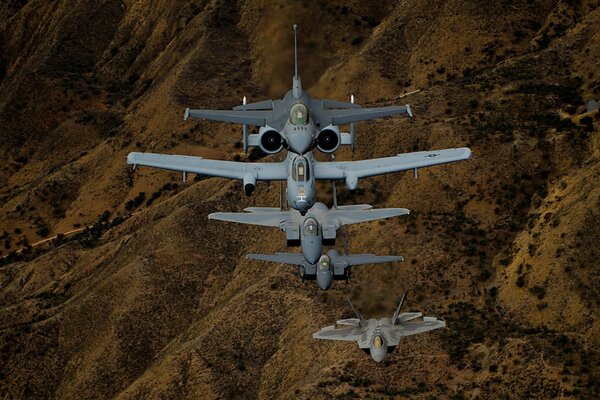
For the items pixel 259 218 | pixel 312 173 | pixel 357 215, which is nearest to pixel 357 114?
pixel 312 173

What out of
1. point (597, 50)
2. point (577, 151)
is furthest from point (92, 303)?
point (597, 50)

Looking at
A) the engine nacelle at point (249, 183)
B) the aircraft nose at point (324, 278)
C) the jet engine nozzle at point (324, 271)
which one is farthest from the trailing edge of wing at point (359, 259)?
the engine nacelle at point (249, 183)

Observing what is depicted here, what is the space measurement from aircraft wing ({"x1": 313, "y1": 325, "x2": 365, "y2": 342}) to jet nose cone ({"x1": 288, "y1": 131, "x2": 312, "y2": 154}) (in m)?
12.6

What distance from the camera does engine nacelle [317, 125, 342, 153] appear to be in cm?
8686

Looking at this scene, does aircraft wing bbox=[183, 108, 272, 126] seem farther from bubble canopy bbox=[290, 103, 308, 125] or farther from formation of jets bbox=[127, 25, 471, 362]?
bubble canopy bbox=[290, 103, 308, 125]

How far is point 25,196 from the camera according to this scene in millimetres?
150375

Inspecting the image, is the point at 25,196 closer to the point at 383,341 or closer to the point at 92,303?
the point at 92,303

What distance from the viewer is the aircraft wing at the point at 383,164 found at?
8850cm

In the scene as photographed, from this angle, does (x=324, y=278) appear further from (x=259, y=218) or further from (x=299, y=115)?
(x=299, y=115)

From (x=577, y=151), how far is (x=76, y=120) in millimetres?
77491

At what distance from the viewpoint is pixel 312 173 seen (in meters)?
84.6

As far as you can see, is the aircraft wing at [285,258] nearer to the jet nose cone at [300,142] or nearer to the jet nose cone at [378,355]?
the jet nose cone at [300,142]

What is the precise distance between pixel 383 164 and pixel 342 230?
1078 centimetres

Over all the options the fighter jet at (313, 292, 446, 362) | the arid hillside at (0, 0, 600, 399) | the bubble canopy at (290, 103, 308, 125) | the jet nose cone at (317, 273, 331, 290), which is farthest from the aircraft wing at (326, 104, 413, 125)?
the fighter jet at (313, 292, 446, 362)
